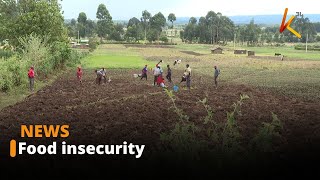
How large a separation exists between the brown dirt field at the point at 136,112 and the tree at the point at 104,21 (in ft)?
284

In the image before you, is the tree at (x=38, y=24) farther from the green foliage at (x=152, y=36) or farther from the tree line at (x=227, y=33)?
the tree line at (x=227, y=33)

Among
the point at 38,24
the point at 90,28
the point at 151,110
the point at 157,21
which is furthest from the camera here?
the point at 90,28

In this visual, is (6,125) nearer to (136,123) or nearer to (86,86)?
(136,123)

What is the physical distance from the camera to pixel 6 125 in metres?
14.1

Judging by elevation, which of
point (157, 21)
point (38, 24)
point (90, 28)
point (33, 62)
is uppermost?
point (157, 21)

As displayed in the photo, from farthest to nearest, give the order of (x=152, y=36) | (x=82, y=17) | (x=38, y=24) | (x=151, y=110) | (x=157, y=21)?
(x=82, y=17)
(x=157, y=21)
(x=152, y=36)
(x=38, y=24)
(x=151, y=110)

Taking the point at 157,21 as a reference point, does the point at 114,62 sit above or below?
below

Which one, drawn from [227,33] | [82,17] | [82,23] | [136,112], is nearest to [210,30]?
[227,33]

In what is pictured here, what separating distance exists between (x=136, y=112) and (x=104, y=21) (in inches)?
3832

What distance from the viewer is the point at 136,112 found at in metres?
16.6

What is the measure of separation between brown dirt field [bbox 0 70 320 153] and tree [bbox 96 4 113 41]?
284 feet

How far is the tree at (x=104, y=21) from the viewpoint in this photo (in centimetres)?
10988

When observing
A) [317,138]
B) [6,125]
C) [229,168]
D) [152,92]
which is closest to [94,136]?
[6,125]

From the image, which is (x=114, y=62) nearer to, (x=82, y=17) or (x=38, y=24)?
(x=38, y=24)
